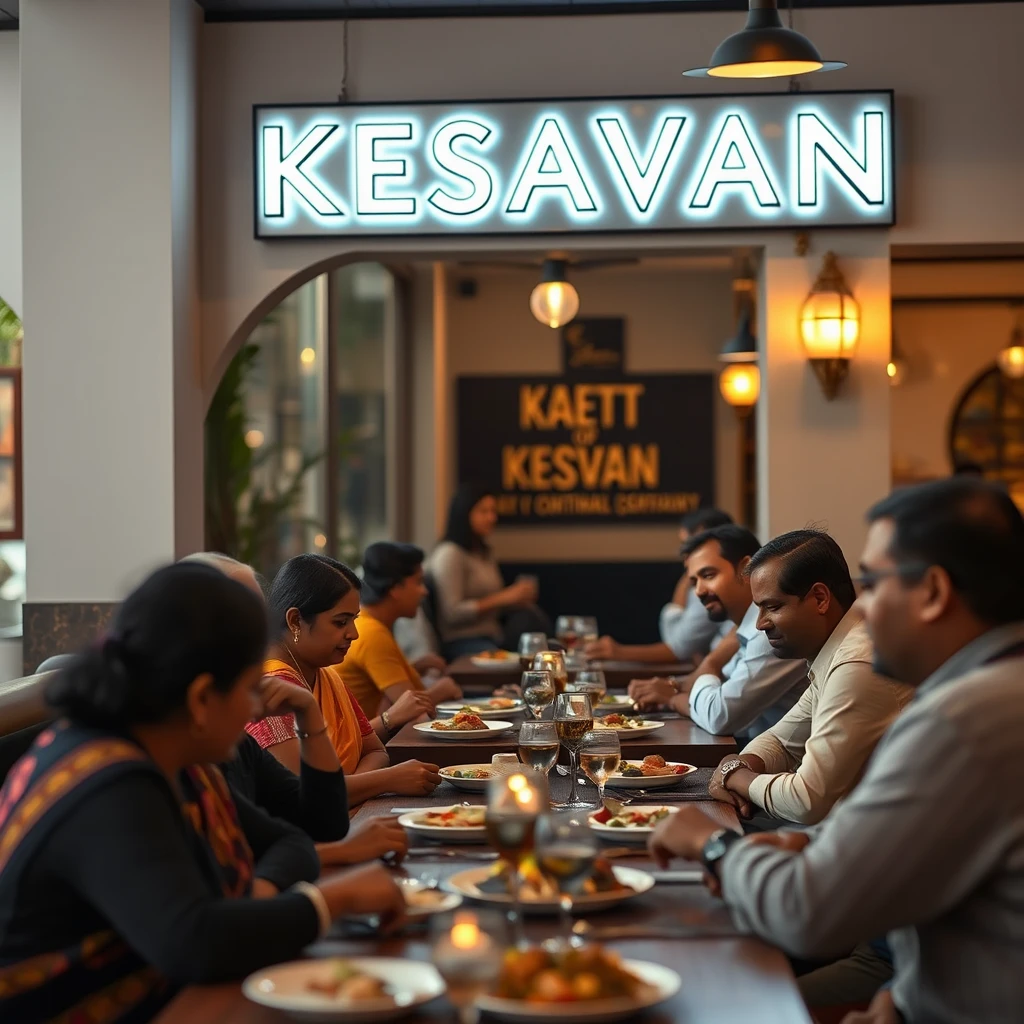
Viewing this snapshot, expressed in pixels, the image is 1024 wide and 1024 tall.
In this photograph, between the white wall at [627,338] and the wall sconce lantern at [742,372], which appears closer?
the wall sconce lantern at [742,372]

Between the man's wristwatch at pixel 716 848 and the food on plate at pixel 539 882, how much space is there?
0.12 metres

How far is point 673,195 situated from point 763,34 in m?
1.60

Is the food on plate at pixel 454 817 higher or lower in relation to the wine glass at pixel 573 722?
lower

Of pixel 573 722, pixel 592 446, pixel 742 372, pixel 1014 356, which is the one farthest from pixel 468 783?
pixel 592 446

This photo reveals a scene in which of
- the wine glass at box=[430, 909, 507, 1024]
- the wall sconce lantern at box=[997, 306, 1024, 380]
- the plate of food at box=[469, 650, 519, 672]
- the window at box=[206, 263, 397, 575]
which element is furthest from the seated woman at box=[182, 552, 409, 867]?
the wall sconce lantern at box=[997, 306, 1024, 380]

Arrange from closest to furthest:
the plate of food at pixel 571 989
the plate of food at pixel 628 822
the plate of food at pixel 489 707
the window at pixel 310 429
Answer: the plate of food at pixel 571 989 → the plate of food at pixel 628 822 → the plate of food at pixel 489 707 → the window at pixel 310 429

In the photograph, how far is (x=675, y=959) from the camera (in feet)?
5.89

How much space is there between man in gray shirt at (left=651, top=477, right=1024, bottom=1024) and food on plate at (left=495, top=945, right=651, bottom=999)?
0.27m

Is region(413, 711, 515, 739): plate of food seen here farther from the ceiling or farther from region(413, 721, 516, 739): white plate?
the ceiling

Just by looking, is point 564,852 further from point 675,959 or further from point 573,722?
point 573,722

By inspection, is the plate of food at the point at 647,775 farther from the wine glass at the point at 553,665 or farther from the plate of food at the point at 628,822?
the wine glass at the point at 553,665

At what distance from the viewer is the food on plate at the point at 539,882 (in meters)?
1.95

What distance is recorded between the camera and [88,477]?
536 centimetres

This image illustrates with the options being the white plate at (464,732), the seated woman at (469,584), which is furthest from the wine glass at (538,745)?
the seated woman at (469,584)
